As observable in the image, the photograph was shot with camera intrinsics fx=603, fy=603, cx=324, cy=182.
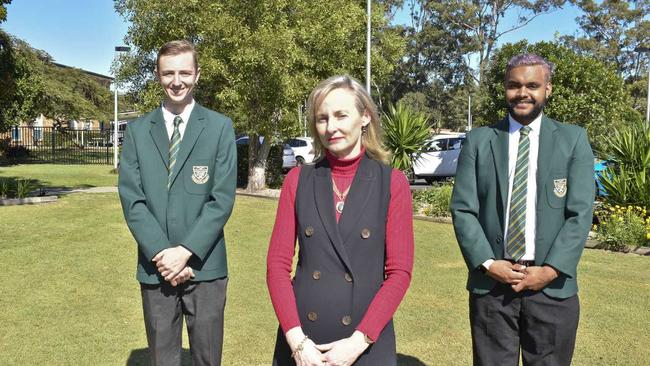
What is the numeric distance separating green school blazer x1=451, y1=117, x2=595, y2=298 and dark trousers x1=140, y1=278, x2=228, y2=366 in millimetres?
1382

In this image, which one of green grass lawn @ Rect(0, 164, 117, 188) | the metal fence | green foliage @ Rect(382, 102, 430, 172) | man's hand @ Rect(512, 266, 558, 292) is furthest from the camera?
the metal fence

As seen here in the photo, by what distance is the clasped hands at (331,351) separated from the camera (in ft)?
7.85

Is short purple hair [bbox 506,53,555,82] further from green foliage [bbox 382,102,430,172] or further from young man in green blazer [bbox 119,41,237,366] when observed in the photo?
green foliage [bbox 382,102,430,172]

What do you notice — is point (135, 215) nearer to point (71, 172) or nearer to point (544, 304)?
point (544, 304)

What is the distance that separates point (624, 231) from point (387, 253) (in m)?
8.23

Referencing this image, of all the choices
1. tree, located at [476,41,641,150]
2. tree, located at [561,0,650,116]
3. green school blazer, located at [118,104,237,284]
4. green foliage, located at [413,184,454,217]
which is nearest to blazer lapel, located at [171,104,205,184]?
green school blazer, located at [118,104,237,284]

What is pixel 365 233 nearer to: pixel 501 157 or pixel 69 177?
pixel 501 157

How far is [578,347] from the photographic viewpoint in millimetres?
5121

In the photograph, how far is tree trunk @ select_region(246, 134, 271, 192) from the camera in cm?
1795

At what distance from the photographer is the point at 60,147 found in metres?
36.8

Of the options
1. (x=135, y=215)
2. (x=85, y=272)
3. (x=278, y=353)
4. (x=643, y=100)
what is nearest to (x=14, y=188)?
(x=85, y=272)

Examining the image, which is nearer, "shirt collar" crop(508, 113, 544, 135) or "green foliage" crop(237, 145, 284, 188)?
"shirt collar" crop(508, 113, 544, 135)

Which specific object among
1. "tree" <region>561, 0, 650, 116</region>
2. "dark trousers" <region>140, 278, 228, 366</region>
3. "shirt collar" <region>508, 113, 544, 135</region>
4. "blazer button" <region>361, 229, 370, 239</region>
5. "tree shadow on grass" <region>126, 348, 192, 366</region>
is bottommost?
"tree shadow on grass" <region>126, 348, 192, 366</region>

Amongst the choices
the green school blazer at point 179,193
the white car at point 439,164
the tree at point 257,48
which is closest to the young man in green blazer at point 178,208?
the green school blazer at point 179,193
